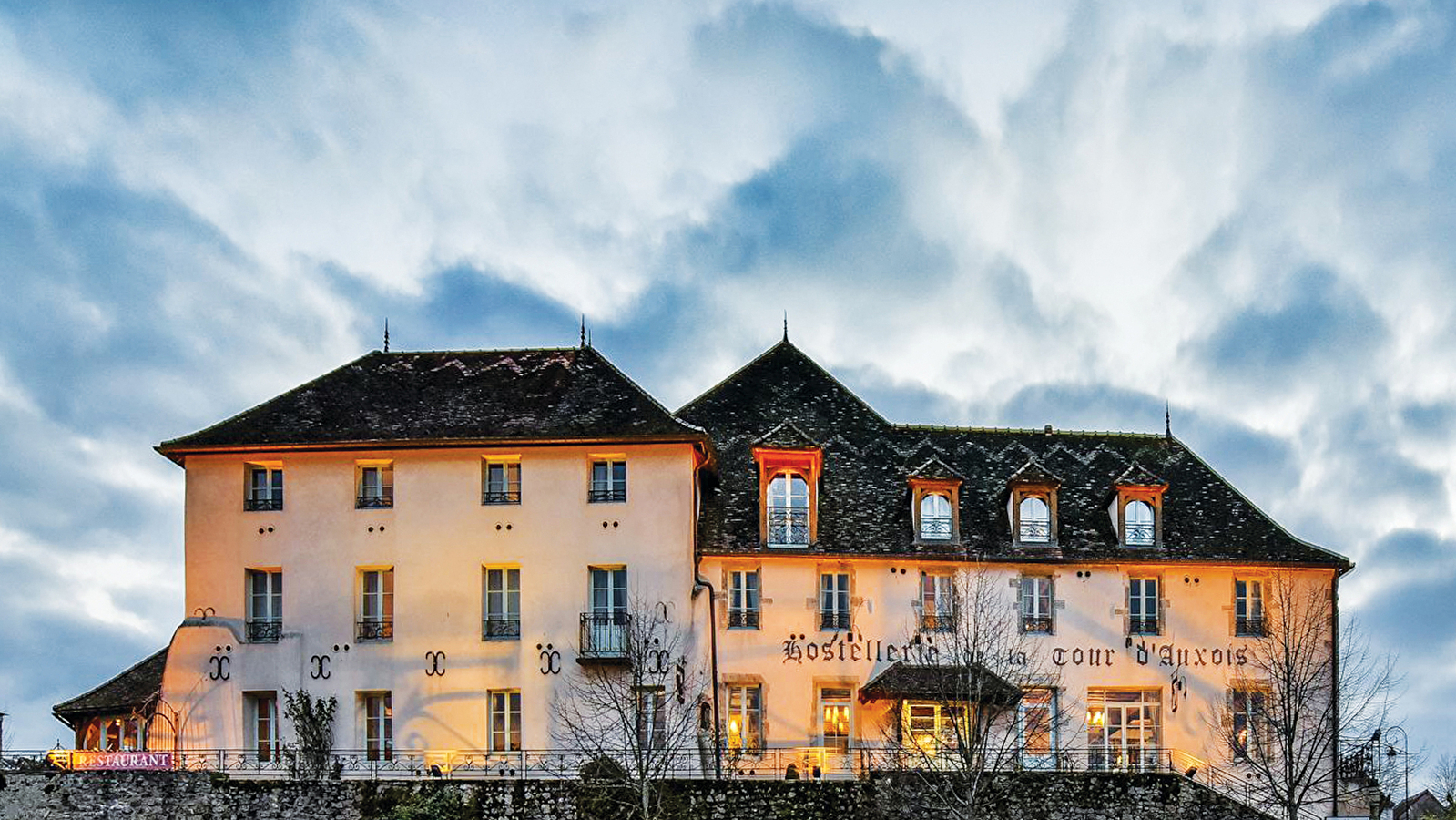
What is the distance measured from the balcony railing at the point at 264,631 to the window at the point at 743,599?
11.0 m

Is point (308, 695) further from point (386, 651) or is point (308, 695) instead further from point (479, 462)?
point (479, 462)

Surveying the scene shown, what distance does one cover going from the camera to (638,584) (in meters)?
40.7

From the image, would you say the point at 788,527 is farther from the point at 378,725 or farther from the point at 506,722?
the point at 378,725

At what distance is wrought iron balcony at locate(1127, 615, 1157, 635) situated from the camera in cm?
4319

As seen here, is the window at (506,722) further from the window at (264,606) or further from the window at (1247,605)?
the window at (1247,605)

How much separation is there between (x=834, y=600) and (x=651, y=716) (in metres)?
5.60

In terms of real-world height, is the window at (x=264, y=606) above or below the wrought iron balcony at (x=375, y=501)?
below

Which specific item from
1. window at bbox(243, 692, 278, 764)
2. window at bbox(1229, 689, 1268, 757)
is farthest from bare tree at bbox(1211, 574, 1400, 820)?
window at bbox(243, 692, 278, 764)

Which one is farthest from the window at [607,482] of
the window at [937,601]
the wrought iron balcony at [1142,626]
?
the wrought iron balcony at [1142,626]

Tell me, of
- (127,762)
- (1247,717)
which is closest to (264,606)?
(127,762)

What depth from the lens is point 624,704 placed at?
128ft

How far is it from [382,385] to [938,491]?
14.5 meters

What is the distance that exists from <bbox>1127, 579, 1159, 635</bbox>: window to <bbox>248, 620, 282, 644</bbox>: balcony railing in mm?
21216

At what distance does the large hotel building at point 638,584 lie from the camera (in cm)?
4053
